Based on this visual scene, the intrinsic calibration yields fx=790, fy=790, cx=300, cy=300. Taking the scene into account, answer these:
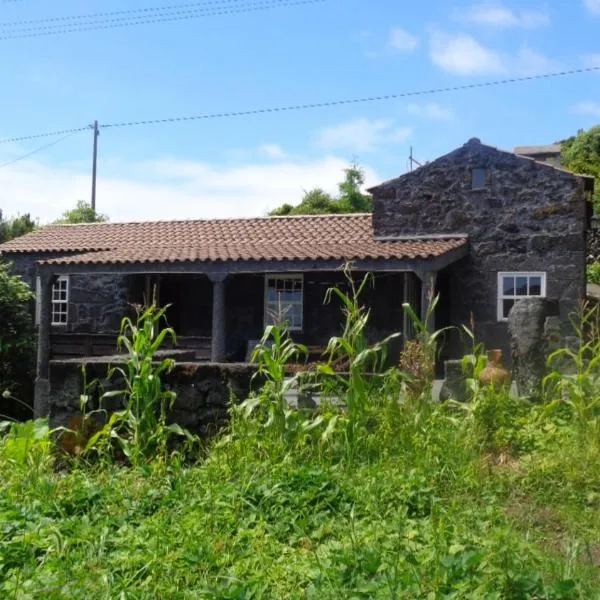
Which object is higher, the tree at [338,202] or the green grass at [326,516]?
the tree at [338,202]

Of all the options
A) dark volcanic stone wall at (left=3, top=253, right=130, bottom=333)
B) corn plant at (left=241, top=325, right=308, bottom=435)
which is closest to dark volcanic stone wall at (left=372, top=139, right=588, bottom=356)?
dark volcanic stone wall at (left=3, top=253, right=130, bottom=333)

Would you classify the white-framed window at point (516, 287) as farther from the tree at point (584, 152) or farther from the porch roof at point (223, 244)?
the tree at point (584, 152)

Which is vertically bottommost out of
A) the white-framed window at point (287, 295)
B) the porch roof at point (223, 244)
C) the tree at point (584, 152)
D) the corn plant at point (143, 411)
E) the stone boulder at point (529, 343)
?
the corn plant at point (143, 411)

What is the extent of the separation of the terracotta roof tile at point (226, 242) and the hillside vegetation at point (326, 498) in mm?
7577

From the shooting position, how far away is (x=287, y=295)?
55.4 feet

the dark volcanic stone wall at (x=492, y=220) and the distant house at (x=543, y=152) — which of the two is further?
the distant house at (x=543, y=152)

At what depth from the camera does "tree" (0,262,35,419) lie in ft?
44.7

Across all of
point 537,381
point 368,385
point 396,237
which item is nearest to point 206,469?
point 368,385

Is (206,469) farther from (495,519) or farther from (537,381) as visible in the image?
(537,381)

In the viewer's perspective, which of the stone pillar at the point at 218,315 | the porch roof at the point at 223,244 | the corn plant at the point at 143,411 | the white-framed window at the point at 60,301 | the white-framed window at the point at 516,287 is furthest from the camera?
the white-framed window at the point at 60,301

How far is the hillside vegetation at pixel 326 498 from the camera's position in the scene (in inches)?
142

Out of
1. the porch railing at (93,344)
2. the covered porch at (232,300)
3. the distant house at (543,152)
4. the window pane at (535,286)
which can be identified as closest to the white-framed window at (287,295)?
the covered porch at (232,300)

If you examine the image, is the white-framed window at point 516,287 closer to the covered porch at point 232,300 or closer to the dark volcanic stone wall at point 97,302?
the covered porch at point 232,300

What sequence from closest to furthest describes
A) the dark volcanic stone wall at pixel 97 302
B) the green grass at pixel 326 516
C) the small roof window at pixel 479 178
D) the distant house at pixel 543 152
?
the green grass at pixel 326 516 → the small roof window at pixel 479 178 → the dark volcanic stone wall at pixel 97 302 → the distant house at pixel 543 152
